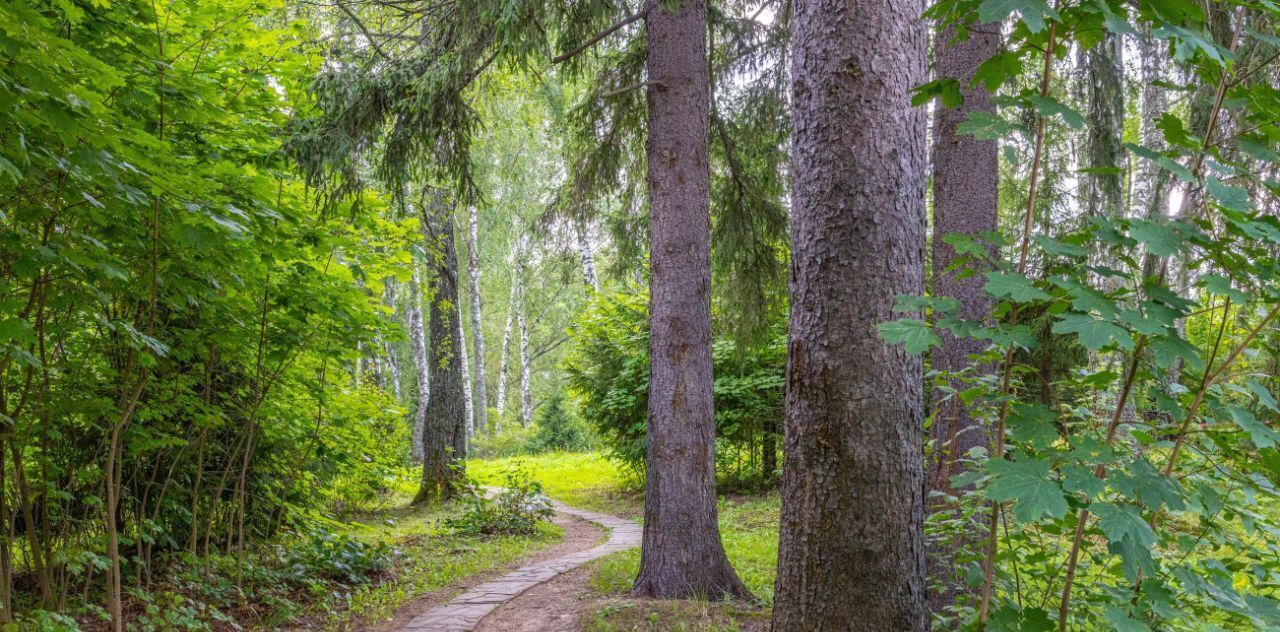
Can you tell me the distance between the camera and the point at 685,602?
493 centimetres

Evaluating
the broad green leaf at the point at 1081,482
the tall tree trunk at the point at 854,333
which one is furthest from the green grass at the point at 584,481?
the broad green leaf at the point at 1081,482

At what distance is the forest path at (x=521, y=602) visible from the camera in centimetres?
510

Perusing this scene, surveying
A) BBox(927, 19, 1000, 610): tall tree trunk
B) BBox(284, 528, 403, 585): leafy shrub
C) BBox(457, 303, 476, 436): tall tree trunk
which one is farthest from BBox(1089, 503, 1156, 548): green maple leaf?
BBox(457, 303, 476, 436): tall tree trunk

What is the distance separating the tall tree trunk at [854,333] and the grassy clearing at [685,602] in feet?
7.57

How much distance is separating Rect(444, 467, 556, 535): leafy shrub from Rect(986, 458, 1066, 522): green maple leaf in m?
8.16

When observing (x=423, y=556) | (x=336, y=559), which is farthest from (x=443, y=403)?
(x=336, y=559)

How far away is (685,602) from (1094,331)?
151 inches

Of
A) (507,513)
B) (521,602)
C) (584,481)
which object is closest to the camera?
(521,602)

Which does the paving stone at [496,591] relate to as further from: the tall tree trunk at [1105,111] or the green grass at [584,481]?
the tall tree trunk at [1105,111]

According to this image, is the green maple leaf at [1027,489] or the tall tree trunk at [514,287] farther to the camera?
the tall tree trunk at [514,287]

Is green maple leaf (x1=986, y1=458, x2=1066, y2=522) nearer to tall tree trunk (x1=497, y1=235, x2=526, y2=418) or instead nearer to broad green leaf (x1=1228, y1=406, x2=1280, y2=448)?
broad green leaf (x1=1228, y1=406, x2=1280, y2=448)

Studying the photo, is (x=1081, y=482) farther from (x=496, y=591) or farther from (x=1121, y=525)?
(x=496, y=591)

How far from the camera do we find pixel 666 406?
215 inches

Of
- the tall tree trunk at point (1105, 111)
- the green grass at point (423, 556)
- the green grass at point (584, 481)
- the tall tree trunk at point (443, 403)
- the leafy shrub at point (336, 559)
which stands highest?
the tall tree trunk at point (1105, 111)
